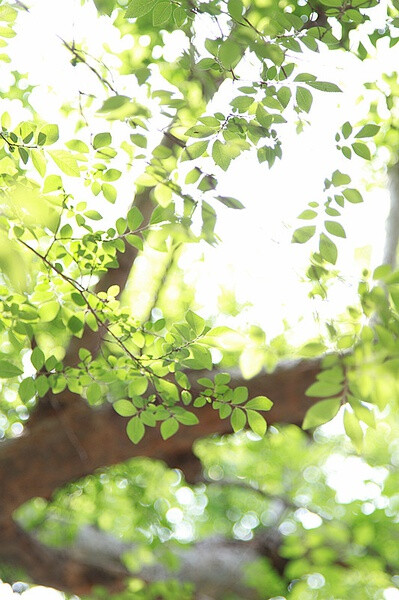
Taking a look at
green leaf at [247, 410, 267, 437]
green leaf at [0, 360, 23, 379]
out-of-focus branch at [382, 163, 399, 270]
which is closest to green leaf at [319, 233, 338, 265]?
green leaf at [247, 410, 267, 437]

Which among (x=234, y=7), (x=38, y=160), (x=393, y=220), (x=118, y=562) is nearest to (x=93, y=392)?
(x=38, y=160)

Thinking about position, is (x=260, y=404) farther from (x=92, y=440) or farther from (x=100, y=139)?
(x=92, y=440)

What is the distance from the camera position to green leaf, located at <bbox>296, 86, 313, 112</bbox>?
55.3 inches

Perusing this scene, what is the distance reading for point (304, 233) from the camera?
1481mm

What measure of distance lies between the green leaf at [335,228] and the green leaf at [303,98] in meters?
0.25

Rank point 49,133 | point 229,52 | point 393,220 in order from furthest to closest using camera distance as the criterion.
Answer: point 393,220 < point 49,133 < point 229,52

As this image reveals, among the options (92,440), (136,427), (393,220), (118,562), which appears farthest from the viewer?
(118,562)

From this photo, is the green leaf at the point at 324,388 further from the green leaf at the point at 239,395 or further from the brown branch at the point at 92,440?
the brown branch at the point at 92,440

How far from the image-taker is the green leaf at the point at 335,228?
1477 millimetres

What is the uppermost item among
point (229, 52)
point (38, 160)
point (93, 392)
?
point (229, 52)

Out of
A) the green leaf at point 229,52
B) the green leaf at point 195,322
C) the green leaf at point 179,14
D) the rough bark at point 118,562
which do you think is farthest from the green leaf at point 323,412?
the rough bark at point 118,562

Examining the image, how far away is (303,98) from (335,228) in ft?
0.93

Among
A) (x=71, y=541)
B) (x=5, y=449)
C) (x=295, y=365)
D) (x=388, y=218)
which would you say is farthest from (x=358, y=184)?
(x=71, y=541)

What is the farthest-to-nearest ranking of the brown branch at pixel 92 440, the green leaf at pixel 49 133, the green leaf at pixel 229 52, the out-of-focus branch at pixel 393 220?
1. the out-of-focus branch at pixel 393 220
2. the brown branch at pixel 92 440
3. the green leaf at pixel 49 133
4. the green leaf at pixel 229 52
